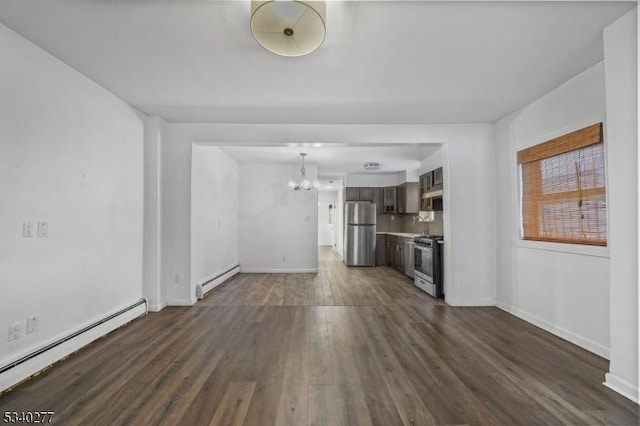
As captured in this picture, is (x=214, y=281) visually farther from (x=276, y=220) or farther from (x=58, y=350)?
(x=58, y=350)

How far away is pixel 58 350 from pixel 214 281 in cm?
257

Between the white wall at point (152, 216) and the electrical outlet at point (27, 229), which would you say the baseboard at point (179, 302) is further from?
the electrical outlet at point (27, 229)

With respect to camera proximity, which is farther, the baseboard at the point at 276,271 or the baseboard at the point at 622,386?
the baseboard at the point at 276,271

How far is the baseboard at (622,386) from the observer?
190 cm

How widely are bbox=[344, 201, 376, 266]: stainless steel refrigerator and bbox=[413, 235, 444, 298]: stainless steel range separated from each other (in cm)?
256

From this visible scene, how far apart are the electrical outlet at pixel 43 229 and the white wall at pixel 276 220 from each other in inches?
173

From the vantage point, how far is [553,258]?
10.0 feet

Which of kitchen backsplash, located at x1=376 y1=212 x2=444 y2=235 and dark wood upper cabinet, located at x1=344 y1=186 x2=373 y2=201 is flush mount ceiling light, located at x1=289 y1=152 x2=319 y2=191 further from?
kitchen backsplash, located at x1=376 y1=212 x2=444 y2=235

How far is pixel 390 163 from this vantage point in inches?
265

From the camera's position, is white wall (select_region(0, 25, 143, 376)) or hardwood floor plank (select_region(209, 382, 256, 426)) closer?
hardwood floor plank (select_region(209, 382, 256, 426))

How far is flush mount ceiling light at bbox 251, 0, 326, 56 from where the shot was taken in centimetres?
169

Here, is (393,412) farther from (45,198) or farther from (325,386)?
(45,198)

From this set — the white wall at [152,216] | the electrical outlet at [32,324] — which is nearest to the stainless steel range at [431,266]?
the white wall at [152,216]

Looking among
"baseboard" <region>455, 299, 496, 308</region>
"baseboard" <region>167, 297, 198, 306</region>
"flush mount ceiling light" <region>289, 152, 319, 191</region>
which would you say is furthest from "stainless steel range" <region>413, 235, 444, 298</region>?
"baseboard" <region>167, 297, 198, 306</region>
